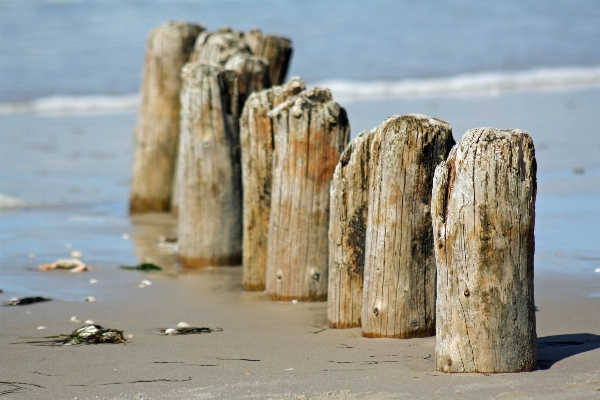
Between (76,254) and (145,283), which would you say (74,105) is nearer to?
(76,254)

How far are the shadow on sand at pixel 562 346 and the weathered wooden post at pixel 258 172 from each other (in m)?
2.18

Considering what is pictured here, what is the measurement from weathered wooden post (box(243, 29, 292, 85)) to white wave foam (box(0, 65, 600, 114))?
34.9 ft

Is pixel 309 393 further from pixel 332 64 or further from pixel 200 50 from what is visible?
pixel 332 64

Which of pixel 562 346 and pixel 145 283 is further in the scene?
pixel 145 283

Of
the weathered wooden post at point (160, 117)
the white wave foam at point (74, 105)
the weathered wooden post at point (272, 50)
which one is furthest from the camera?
the white wave foam at point (74, 105)

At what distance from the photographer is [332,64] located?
2302 cm

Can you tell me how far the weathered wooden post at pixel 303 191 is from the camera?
530cm

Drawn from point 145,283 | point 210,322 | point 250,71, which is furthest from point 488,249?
point 250,71

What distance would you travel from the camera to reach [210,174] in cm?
669

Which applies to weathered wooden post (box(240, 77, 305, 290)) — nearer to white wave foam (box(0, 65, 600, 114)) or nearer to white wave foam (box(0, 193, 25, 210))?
white wave foam (box(0, 193, 25, 210))

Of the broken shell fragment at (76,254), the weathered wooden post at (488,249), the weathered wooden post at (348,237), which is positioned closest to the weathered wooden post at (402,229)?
the weathered wooden post at (348,237)

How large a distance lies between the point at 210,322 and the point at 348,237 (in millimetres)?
1016

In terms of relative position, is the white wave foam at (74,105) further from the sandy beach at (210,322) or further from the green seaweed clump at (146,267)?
the green seaweed clump at (146,267)

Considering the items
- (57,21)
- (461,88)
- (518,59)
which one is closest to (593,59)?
(518,59)
